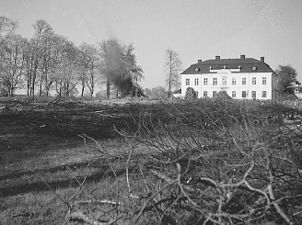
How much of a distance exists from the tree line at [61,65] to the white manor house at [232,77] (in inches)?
723

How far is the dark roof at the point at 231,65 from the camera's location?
218 ft

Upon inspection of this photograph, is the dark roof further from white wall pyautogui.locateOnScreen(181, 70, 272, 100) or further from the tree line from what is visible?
the tree line

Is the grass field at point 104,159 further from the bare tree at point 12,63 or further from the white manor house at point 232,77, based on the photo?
the white manor house at point 232,77

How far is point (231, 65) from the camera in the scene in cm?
6888

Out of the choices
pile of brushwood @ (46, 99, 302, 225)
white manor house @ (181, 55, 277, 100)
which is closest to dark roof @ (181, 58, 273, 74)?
white manor house @ (181, 55, 277, 100)

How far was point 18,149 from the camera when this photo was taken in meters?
8.50

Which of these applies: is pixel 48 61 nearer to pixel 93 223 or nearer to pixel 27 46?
pixel 27 46

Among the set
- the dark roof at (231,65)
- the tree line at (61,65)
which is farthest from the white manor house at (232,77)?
the tree line at (61,65)

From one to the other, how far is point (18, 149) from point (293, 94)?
6404mm

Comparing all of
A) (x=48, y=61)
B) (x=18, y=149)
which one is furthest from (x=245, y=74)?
(x=18, y=149)

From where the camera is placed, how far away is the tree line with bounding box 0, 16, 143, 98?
3753 cm

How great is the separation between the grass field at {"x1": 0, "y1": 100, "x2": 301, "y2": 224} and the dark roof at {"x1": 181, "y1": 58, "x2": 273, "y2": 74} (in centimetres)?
5837

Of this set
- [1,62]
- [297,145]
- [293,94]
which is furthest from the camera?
[1,62]

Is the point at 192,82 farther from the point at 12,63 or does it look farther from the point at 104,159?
the point at 104,159
